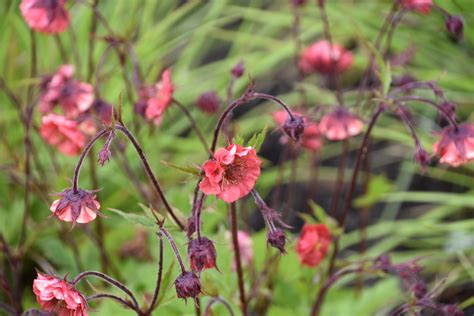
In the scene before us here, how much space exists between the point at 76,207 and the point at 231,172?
0.29m

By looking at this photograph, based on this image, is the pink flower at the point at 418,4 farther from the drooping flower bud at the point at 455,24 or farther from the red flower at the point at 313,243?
the red flower at the point at 313,243

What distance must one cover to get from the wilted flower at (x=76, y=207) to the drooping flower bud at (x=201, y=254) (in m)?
0.19

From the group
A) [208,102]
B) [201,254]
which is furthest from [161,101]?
[201,254]

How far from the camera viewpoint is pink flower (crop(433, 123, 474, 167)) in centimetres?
166

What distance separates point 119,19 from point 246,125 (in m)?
0.74

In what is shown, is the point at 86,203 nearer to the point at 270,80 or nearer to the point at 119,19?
the point at 119,19

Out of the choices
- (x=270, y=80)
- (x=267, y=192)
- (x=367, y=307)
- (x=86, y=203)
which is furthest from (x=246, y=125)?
(x=86, y=203)

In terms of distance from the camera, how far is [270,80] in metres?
3.99

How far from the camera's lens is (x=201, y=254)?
1.42 meters

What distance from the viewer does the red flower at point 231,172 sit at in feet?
4.49

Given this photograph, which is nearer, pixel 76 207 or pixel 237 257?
pixel 76 207

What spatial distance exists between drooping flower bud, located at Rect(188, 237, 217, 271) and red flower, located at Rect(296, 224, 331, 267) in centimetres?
45

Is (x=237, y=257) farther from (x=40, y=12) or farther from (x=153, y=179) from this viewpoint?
(x=40, y=12)

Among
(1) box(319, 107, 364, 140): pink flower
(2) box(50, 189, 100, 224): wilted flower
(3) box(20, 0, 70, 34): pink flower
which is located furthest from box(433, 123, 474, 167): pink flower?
(3) box(20, 0, 70, 34): pink flower
